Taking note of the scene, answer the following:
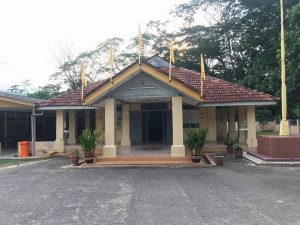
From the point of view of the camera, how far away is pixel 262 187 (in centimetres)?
873

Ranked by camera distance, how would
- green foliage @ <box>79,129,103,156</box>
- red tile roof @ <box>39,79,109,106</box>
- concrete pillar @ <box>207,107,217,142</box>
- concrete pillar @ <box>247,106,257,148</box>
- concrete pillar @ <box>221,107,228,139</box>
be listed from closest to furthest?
green foliage @ <box>79,129,103,156</box>, concrete pillar @ <box>247,106,257,148</box>, red tile roof @ <box>39,79,109,106</box>, concrete pillar @ <box>207,107,217,142</box>, concrete pillar @ <box>221,107,228,139</box>

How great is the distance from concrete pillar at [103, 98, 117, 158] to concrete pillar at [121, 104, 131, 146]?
426 cm

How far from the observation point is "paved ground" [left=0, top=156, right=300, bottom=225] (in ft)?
20.3

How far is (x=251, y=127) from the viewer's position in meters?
18.0

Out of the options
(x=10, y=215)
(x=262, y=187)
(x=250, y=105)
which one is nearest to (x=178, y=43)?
(x=250, y=105)

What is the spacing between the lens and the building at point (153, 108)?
569 inches

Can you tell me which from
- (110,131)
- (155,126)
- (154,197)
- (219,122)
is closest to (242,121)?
(219,122)

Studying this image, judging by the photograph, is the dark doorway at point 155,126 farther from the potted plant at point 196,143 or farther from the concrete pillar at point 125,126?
the potted plant at point 196,143

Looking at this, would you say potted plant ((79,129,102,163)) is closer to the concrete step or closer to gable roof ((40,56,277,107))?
the concrete step

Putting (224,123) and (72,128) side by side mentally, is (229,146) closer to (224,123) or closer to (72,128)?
(224,123)

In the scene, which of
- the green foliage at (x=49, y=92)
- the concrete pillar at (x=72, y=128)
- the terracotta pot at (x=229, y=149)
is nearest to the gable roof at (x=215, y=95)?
the concrete pillar at (x=72, y=128)

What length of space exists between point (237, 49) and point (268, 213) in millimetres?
30526

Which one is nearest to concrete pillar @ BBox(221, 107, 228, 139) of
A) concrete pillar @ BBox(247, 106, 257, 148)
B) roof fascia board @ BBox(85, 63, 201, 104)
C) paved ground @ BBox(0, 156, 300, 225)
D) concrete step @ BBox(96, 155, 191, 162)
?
concrete pillar @ BBox(247, 106, 257, 148)

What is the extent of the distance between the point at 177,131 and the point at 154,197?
6839mm
